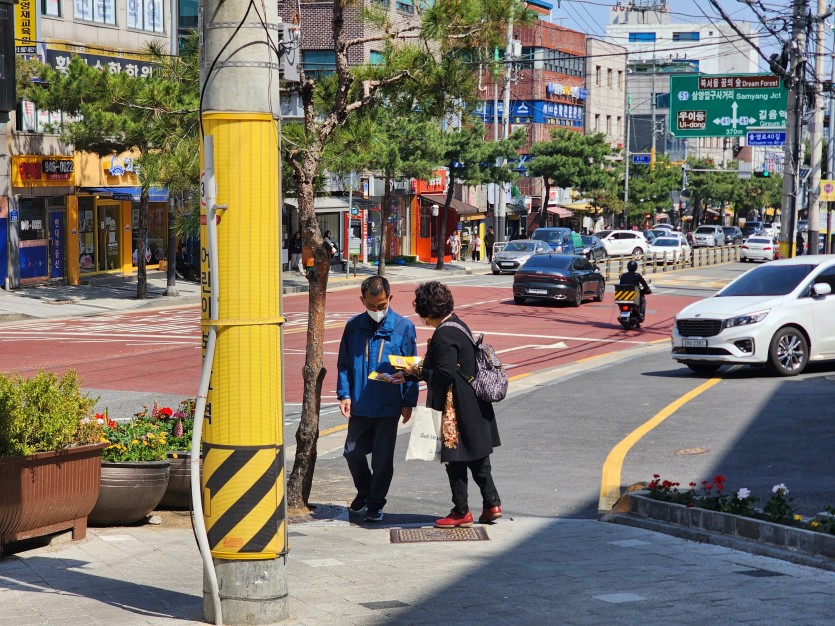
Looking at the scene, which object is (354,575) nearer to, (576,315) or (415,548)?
(415,548)

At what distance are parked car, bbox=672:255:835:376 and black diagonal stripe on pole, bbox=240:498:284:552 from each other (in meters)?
12.7

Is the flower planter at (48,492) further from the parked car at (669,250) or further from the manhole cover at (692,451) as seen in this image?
the parked car at (669,250)

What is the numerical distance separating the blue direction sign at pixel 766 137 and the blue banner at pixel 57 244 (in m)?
22.1

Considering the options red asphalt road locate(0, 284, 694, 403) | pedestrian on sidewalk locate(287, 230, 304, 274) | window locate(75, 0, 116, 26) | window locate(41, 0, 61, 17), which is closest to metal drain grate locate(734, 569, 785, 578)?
red asphalt road locate(0, 284, 694, 403)

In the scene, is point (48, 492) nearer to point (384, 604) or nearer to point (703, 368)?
point (384, 604)

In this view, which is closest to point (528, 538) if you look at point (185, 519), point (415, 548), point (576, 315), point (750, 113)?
point (415, 548)

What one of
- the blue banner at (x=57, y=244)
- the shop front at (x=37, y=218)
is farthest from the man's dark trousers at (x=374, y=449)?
the blue banner at (x=57, y=244)

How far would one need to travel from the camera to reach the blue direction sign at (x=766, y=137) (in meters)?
38.4

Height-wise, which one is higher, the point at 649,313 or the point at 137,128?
the point at 137,128

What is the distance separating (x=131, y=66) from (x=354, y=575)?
3396 centimetres

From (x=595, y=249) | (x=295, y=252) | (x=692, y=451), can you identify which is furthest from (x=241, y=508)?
(x=595, y=249)

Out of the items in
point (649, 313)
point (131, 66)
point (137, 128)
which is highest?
point (131, 66)

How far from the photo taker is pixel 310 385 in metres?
9.33

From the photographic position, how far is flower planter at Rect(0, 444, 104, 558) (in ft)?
23.2
